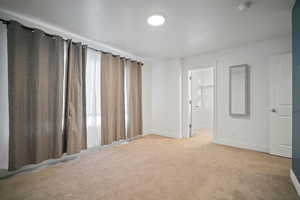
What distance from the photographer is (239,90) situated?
3186 mm

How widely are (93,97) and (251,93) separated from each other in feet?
11.9

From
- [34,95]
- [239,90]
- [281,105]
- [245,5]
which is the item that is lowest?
[281,105]

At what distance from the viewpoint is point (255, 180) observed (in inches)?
73.0

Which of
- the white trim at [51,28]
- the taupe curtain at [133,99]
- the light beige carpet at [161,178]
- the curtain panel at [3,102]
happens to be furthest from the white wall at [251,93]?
the curtain panel at [3,102]

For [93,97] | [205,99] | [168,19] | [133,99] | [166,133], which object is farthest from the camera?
[205,99]

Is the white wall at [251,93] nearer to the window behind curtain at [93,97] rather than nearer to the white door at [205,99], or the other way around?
the white door at [205,99]

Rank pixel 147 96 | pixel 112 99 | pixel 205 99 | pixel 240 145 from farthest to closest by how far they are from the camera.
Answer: pixel 205 99, pixel 147 96, pixel 112 99, pixel 240 145

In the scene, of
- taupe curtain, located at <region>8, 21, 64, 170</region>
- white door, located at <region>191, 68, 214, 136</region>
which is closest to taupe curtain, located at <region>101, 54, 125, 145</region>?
taupe curtain, located at <region>8, 21, 64, 170</region>

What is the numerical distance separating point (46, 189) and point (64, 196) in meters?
0.33

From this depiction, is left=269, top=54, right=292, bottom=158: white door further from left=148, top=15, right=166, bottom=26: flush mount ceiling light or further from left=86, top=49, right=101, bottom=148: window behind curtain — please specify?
left=86, top=49, right=101, bottom=148: window behind curtain

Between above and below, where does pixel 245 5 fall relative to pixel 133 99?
above

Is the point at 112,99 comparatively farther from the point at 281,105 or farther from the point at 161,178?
the point at 281,105

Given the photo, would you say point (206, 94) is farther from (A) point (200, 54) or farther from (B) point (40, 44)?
(B) point (40, 44)

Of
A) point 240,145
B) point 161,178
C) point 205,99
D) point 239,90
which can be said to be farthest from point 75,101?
point 205,99
